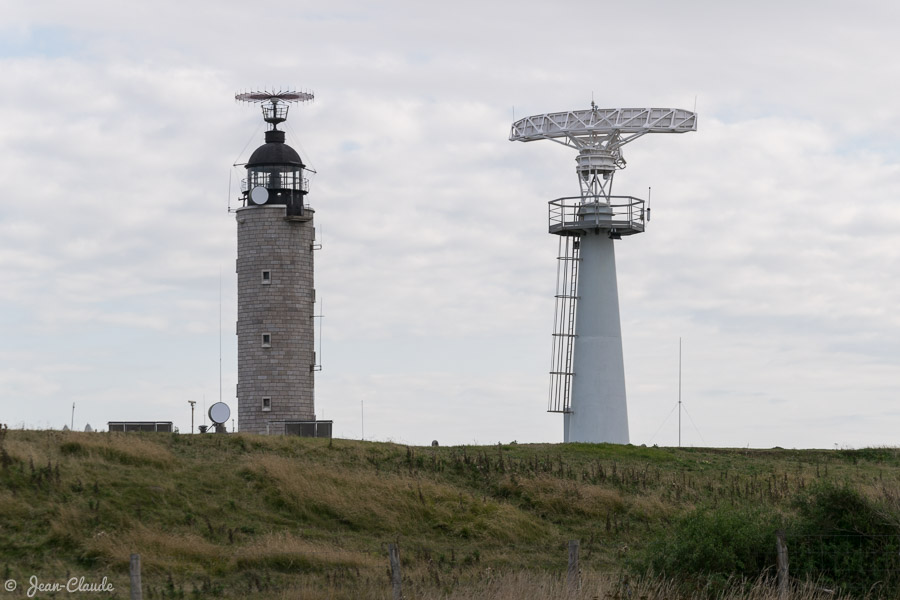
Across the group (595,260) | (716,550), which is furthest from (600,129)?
(716,550)

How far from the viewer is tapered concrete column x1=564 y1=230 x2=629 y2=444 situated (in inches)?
1772

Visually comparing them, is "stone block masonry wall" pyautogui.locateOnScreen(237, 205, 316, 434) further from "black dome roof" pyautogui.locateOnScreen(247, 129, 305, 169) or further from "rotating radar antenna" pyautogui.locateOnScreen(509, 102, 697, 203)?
"rotating radar antenna" pyautogui.locateOnScreen(509, 102, 697, 203)

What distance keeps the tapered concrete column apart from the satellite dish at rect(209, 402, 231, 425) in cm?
1234

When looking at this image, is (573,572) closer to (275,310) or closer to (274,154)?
(275,310)

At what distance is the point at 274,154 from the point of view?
5525 centimetres

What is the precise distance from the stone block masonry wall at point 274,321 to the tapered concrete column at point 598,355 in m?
12.8

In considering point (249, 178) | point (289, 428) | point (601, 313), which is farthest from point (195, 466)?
point (249, 178)

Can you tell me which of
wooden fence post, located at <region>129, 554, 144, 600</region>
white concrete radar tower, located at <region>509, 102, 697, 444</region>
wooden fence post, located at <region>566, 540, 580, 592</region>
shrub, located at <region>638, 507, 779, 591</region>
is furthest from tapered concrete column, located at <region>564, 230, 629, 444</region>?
wooden fence post, located at <region>129, 554, 144, 600</region>

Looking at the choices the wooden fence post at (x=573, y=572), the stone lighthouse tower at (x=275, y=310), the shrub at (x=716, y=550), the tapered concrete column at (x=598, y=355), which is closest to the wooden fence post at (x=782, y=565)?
the shrub at (x=716, y=550)

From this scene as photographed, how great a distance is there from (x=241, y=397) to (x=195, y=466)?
66.4ft

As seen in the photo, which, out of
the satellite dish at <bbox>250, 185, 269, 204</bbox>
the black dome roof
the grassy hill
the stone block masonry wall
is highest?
the black dome roof

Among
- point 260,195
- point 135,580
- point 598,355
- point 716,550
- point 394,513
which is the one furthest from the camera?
point 260,195

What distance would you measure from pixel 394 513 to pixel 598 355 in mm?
16025

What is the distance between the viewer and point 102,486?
29531 millimetres
